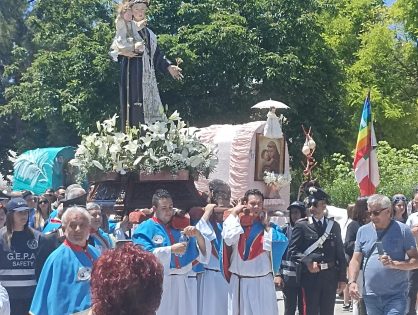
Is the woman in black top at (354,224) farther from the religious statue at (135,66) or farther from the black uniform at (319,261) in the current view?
the religious statue at (135,66)

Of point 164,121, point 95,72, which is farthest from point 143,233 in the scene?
point 95,72

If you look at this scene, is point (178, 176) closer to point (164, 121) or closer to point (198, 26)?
point (164, 121)

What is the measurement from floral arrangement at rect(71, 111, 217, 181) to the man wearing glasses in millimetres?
2353

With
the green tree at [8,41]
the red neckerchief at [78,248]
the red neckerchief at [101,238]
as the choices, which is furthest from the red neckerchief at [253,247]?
the green tree at [8,41]

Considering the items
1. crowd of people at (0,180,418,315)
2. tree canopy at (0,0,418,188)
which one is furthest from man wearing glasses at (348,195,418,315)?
tree canopy at (0,0,418,188)

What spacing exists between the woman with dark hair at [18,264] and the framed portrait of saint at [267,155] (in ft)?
35.2

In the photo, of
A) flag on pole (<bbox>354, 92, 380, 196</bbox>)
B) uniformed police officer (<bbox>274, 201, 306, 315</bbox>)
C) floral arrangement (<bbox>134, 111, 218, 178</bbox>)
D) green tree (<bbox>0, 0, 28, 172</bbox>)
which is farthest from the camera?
green tree (<bbox>0, 0, 28, 172</bbox>)

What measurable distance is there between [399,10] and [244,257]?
2525 centimetres

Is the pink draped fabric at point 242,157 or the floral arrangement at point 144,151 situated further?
the pink draped fabric at point 242,157

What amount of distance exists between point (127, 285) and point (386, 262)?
510 centimetres

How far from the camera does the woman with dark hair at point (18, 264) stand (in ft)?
25.3

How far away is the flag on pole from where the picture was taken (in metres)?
16.4

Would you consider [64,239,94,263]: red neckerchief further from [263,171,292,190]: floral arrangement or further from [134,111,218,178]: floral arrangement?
[263,171,292,190]: floral arrangement

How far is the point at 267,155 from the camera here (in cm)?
1853
